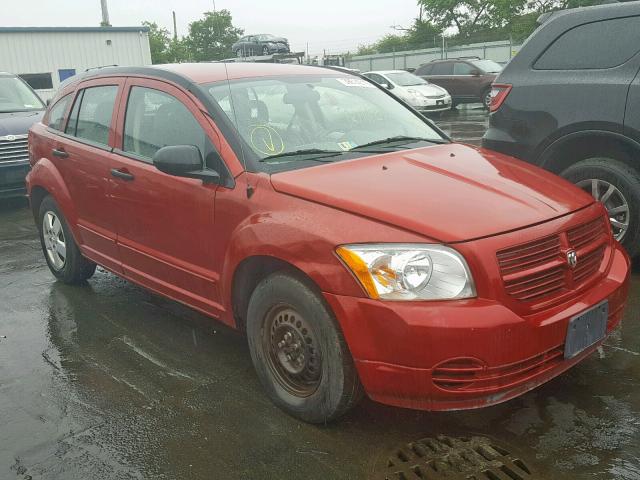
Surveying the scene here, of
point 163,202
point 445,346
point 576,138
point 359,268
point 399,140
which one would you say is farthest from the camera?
point 576,138

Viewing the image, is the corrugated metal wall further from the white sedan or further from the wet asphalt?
the wet asphalt

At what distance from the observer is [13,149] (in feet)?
28.7

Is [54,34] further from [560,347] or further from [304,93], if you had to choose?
[560,347]

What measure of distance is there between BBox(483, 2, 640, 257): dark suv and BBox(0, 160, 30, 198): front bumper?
20.7 ft

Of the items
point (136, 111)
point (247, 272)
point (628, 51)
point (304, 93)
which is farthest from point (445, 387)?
point (628, 51)

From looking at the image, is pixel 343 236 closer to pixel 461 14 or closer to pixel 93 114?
pixel 93 114

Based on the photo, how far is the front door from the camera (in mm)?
3586

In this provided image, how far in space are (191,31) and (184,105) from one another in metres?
84.6

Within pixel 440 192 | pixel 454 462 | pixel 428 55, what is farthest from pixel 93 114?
pixel 428 55

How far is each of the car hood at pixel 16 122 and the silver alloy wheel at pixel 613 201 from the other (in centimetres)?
723

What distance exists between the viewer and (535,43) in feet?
17.4

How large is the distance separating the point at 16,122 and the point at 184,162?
6.68m

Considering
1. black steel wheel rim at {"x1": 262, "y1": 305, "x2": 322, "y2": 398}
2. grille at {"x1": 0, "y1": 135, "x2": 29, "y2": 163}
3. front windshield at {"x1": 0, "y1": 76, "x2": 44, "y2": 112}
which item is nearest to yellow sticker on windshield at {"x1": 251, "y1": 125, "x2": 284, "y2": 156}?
black steel wheel rim at {"x1": 262, "y1": 305, "x2": 322, "y2": 398}

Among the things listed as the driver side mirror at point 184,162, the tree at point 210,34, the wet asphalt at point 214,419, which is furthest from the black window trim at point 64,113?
the tree at point 210,34
